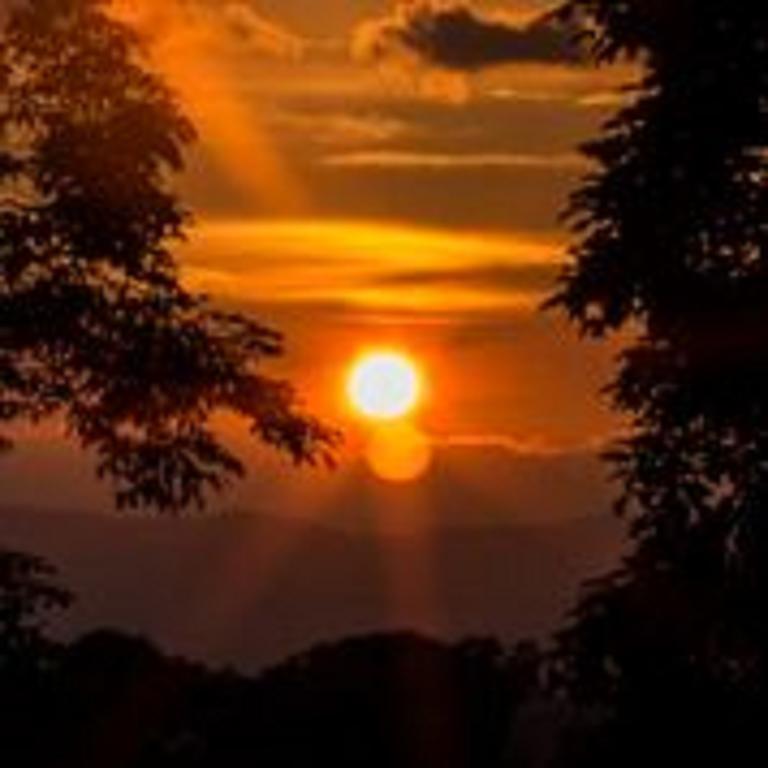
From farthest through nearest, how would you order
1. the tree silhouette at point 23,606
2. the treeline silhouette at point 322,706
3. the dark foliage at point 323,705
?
1. the dark foliage at point 323,705
2. the treeline silhouette at point 322,706
3. the tree silhouette at point 23,606

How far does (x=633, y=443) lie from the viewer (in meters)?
25.1

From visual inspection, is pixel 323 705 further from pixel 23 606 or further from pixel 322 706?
pixel 23 606

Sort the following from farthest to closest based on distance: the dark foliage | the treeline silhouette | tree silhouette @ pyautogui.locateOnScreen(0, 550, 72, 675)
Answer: the dark foliage, the treeline silhouette, tree silhouette @ pyautogui.locateOnScreen(0, 550, 72, 675)

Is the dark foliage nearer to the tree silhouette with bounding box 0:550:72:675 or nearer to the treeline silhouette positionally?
the treeline silhouette

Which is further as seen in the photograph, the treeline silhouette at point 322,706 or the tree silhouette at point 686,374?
the treeline silhouette at point 322,706

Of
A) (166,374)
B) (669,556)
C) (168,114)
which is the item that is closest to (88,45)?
(168,114)

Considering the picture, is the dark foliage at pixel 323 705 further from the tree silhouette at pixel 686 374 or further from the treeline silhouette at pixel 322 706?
the tree silhouette at pixel 686 374

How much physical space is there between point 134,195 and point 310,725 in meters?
9.58

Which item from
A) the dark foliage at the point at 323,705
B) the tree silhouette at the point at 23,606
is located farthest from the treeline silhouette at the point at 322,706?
the tree silhouette at the point at 23,606

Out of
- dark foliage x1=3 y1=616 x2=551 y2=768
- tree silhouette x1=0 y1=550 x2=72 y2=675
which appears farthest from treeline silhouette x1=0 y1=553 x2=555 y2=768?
tree silhouette x1=0 y1=550 x2=72 y2=675

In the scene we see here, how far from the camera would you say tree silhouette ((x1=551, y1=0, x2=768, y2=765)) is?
24.3 metres

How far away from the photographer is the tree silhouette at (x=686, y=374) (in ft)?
79.8

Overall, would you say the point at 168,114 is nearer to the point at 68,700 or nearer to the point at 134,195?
the point at 134,195

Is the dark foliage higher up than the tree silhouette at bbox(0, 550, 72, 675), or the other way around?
the dark foliage
